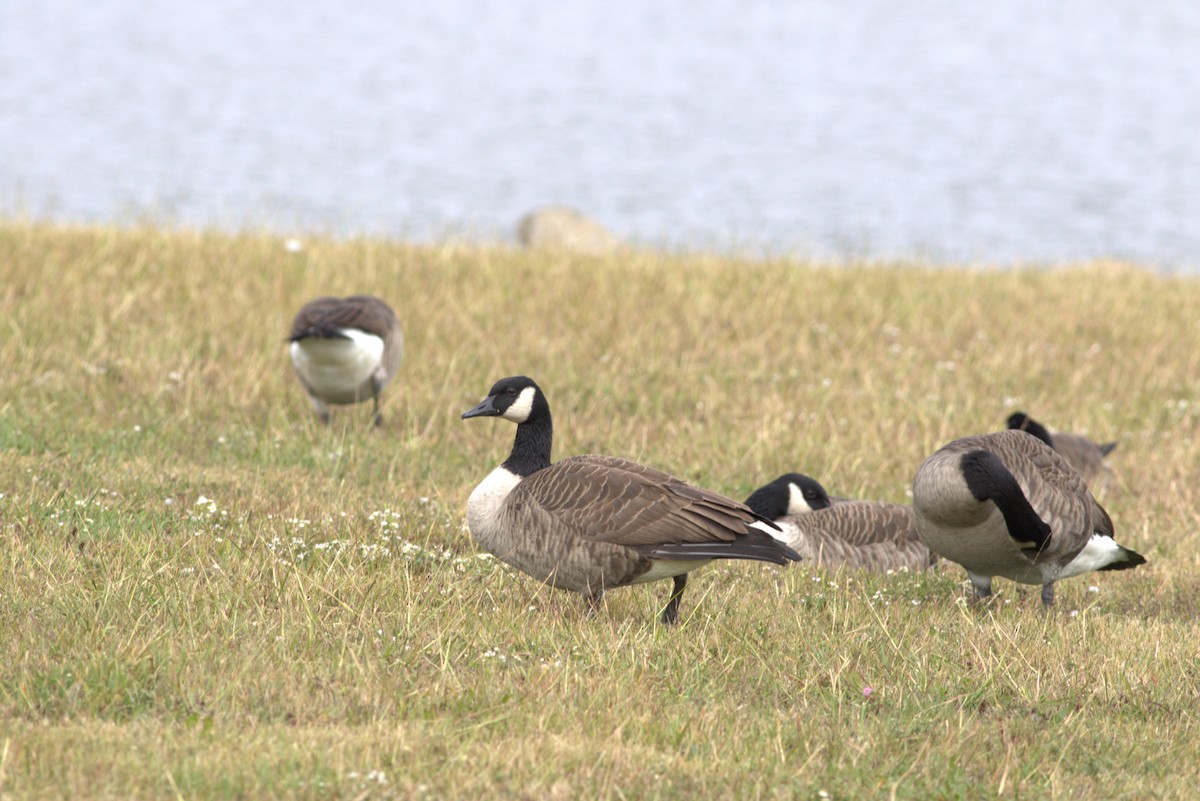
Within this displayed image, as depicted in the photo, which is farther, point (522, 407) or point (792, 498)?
point (792, 498)

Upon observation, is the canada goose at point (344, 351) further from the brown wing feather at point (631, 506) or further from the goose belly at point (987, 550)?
the goose belly at point (987, 550)

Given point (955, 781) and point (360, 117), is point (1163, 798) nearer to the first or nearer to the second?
point (955, 781)

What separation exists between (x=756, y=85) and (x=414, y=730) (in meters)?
44.9

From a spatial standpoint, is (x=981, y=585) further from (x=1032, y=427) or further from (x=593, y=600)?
(x=1032, y=427)

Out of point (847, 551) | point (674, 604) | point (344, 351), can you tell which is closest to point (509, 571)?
point (674, 604)

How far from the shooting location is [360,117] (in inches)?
1566

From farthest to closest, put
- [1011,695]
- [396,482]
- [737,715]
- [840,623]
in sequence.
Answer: [396,482], [840,623], [1011,695], [737,715]

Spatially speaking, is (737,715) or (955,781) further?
(737,715)

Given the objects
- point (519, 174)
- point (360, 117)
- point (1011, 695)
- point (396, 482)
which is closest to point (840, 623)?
point (1011, 695)

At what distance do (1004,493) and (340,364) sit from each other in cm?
553

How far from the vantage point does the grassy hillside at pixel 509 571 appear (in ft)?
16.0

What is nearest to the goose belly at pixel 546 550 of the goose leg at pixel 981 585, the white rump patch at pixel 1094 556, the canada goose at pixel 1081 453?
the goose leg at pixel 981 585

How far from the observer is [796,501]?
9180 millimetres

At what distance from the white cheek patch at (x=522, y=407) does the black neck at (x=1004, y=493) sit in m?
2.26
